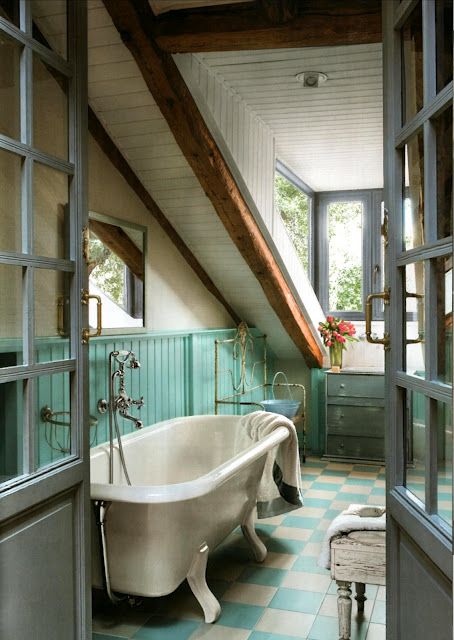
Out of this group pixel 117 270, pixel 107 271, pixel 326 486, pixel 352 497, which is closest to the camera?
pixel 107 271

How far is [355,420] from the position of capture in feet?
19.4

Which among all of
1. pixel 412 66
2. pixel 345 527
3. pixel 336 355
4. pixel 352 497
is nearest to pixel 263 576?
pixel 345 527

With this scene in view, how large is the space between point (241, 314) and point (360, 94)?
2.32 meters

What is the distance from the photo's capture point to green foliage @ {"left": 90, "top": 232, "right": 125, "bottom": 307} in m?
3.67

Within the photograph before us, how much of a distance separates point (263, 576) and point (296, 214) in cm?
380

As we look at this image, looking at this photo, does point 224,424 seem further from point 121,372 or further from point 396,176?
point 396,176

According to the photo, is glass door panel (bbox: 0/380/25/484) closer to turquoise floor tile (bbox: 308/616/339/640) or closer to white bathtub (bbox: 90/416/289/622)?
white bathtub (bbox: 90/416/289/622)

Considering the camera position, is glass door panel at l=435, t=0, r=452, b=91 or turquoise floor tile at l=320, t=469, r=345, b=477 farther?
turquoise floor tile at l=320, t=469, r=345, b=477

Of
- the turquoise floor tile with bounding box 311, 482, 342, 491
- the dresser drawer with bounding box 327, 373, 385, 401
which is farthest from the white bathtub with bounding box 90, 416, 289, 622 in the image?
the dresser drawer with bounding box 327, 373, 385, 401

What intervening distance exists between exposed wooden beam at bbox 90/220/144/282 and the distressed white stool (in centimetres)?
208

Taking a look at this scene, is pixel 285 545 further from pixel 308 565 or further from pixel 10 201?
pixel 10 201

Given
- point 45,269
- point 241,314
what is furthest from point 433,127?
point 241,314

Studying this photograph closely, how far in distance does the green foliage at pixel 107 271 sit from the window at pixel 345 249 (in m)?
3.11

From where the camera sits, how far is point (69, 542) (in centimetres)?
210
